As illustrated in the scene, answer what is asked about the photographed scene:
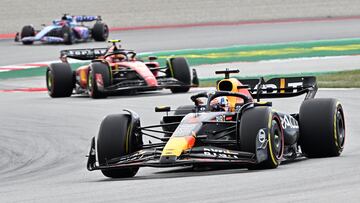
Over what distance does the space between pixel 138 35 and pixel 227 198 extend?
116 ft

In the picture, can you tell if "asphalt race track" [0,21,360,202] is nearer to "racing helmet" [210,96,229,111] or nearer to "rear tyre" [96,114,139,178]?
"rear tyre" [96,114,139,178]

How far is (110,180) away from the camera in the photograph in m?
11.5

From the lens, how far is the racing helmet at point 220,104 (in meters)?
12.4

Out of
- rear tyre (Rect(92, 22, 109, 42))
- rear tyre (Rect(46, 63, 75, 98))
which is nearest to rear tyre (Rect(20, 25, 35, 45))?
rear tyre (Rect(92, 22, 109, 42))

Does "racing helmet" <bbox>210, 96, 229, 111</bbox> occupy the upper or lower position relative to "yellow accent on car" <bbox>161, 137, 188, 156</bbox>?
upper

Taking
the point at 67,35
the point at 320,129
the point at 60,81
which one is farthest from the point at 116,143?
the point at 67,35

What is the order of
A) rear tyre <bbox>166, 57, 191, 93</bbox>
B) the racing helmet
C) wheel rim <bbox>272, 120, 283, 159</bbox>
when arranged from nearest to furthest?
wheel rim <bbox>272, 120, 283, 159</bbox>, the racing helmet, rear tyre <bbox>166, 57, 191, 93</bbox>

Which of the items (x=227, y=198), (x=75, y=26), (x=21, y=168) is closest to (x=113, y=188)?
(x=227, y=198)

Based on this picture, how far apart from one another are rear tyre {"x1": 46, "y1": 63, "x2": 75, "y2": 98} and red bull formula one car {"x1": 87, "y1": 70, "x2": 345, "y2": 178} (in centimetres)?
1109

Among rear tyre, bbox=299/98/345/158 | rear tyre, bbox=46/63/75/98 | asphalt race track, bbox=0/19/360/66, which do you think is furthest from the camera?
asphalt race track, bbox=0/19/360/66

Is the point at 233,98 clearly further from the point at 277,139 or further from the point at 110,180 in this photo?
the point at 110,180

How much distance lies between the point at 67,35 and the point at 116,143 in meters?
28.5

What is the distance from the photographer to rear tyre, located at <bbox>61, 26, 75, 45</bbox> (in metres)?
39.9

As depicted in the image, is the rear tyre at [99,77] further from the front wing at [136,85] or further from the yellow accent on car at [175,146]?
the yellow accent on car at [175,146]
